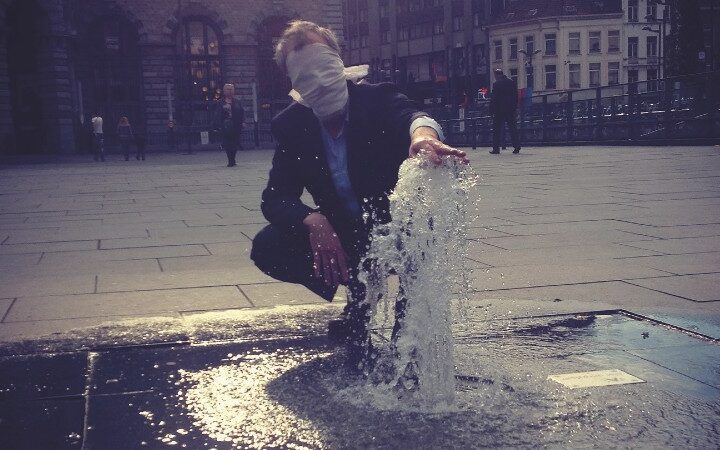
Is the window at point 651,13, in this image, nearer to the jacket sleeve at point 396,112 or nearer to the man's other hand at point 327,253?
the jacket sleeve at point 396,112

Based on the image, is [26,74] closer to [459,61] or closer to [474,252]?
[474,252]

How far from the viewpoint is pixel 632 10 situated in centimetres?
7662

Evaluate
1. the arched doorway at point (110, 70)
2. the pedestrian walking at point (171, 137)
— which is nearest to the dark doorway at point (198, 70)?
the arched doorway at point (110, 70)

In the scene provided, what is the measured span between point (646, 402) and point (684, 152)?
1581 cm

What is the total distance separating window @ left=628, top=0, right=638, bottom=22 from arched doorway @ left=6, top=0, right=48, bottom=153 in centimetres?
5535

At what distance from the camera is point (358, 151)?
11.8ft

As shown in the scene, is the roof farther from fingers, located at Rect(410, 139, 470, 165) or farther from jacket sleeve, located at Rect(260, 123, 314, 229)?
fingers, located at Rect(410, 139, 470, 165)

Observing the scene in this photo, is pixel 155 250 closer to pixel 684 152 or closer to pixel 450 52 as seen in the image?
pixel 684 152

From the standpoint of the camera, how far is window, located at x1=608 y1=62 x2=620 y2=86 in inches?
3076

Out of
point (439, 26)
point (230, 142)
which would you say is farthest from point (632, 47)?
point (230, 142)

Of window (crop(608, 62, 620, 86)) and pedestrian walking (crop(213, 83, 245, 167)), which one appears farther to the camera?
window (crop(608, 62, 620, 86))

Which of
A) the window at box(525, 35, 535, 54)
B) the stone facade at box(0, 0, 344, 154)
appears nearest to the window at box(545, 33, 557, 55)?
the window at box(525, 35, 535, 54)

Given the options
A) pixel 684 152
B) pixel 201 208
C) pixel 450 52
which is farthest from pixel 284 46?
pixel 450 52

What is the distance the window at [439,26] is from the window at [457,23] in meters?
1.32
